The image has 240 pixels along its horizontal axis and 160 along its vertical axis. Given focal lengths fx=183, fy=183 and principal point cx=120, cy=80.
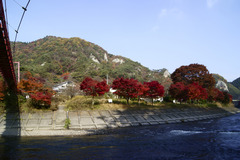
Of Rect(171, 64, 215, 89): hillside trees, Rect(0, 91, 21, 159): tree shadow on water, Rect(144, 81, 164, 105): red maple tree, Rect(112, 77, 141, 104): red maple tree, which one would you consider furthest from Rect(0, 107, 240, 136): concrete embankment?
Rect(171, 64, 215, 89): hillside trees

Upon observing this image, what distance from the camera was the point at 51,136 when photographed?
15.3m

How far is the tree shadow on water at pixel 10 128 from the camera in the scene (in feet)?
36.1

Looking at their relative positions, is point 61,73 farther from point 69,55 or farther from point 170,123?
point 170,123

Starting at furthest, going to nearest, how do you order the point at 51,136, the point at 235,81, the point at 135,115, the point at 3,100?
1. the point at 235,81
2. the point at 135,115
3. the point at 3,100
4. the point at 51,136

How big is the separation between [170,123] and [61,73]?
57.6 m

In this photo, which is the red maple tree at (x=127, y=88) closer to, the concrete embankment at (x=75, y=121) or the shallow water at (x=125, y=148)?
the concrete embankment at (x=75, y=121)

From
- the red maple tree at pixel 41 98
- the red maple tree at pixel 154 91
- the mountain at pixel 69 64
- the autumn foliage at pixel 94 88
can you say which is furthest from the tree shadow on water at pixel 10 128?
the mountain at pixel 69 64

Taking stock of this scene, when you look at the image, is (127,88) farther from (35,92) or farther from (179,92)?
(179,92)

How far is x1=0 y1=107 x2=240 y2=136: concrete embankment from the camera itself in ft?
53.4

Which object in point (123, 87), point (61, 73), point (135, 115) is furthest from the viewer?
point (61, 73)

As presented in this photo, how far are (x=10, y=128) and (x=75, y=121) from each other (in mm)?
5758

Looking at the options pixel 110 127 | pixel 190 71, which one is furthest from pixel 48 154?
pixel 190 71

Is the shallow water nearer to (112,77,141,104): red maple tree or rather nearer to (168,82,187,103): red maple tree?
(112,77,141,104): red maple tree

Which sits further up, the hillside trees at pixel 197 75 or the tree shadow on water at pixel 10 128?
the hillside trees at pixel 197 75
